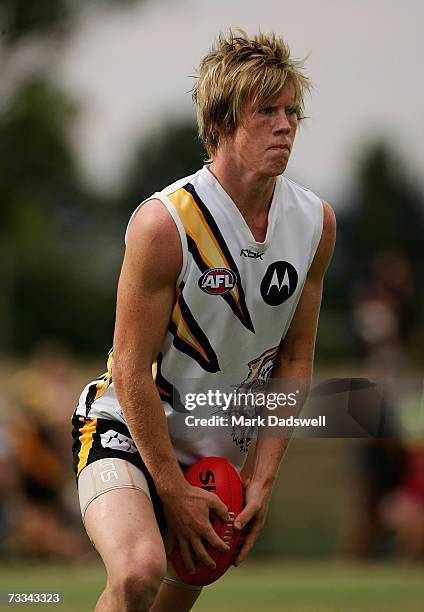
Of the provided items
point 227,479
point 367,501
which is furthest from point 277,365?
point 367,501

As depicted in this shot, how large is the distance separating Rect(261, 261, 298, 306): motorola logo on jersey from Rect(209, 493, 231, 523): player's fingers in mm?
722

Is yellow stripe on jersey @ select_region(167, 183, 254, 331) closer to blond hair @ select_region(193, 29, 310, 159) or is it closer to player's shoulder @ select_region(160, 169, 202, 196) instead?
player's shoulder @ select_region(160, 169, 202, 196)

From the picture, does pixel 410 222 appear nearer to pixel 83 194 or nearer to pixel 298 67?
pixel 83 194

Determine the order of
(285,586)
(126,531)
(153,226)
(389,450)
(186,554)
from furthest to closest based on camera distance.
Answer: (389,450) → (285,586) → (186,554) → (153,226) → (126,531)

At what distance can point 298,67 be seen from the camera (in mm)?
4539

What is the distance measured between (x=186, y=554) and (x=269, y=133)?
1511 mm

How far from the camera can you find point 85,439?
4.75 metres

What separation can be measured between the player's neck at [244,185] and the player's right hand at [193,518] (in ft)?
3.29

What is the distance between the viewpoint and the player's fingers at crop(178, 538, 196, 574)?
15.0 feet

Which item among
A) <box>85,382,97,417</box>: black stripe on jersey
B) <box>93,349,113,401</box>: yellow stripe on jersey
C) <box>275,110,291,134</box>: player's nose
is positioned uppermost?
<box>275,110,291,134</box>: player's nose

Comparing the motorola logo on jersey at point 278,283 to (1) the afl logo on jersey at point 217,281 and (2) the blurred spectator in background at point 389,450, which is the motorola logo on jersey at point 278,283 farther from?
(2) the blurred spectator in background at point 389,450

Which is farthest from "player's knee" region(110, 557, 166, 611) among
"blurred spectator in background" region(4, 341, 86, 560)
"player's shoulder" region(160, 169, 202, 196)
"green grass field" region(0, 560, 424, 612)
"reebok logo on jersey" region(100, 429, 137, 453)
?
"blurred spectator in background" region(4, 341, 86, 560)

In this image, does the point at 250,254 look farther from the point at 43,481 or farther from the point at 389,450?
the point at 43,481

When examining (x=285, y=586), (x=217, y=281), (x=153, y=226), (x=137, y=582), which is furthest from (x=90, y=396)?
(x=285, y=586)
